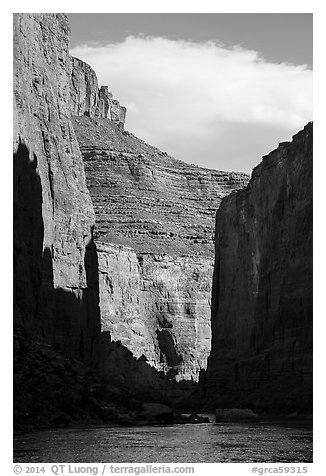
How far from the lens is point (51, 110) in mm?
97312

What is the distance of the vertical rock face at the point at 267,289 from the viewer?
8069cm

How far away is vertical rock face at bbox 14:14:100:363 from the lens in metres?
79.5

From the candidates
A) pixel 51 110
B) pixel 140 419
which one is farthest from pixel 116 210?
pixel 140 419

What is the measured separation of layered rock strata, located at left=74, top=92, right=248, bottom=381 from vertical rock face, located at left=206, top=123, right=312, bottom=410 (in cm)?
3452

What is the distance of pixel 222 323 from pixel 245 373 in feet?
56.2

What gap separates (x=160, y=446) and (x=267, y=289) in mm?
57491

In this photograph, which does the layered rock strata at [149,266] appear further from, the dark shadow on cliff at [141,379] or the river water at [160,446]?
the river water at [160,446]

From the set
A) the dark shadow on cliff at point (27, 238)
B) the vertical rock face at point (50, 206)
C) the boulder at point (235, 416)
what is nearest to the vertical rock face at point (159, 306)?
the vertical rock face at point (50, 206)

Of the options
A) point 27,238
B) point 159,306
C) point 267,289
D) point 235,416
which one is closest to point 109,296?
point 159,306

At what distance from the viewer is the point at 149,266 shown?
164000 mm

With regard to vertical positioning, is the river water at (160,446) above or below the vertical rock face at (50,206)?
below

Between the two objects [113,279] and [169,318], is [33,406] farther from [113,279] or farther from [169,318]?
[169,318]

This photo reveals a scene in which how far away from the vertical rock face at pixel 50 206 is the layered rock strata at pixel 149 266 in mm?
42306

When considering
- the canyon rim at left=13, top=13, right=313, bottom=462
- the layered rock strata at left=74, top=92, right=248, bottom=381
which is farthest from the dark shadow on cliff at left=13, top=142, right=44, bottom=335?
the layered rock strata at left=74, top=92, right=248, bottom=381
